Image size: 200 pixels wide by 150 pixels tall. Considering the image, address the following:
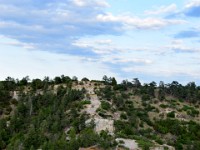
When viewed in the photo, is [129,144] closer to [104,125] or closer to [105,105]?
[104,125]

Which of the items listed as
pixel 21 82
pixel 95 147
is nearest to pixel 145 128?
pixel 95 147

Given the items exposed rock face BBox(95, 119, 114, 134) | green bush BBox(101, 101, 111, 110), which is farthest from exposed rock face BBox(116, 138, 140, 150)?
green bush BBox(101, 101, 111, 110)

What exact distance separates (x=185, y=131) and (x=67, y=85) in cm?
3871

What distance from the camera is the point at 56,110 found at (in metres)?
93.2

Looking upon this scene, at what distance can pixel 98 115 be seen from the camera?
8856 centimetres

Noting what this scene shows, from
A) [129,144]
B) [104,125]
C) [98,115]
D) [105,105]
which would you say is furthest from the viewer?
[105,105]

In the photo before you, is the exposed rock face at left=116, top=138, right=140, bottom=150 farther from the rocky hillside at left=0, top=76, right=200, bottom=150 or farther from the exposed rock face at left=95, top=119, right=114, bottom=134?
the exposed rock face at left=95, top=119, right=114, bottom=134

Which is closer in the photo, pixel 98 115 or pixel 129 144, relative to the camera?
pixel 129 144

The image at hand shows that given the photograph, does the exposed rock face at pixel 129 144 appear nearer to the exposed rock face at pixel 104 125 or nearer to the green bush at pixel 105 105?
the exposed rock face at pixel 104 125

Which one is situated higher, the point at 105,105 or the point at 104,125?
the point at 105,105

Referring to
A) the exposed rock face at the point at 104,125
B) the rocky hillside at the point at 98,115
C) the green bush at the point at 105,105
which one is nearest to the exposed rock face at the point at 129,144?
the rocky hillside at the point at 98,115

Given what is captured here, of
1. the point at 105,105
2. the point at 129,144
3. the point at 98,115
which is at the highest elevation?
the point at 105,105

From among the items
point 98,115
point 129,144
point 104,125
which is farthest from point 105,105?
point 129,144

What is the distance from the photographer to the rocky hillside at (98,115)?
75062 millimetres
